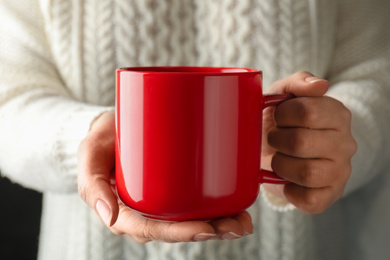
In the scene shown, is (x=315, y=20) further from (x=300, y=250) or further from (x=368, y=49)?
(x=300, y=250)

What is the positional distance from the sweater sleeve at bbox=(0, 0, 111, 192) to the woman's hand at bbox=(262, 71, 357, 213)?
1.00 feet

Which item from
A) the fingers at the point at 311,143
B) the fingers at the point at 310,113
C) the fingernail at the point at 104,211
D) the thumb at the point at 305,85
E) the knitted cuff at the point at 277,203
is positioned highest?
the thumb at the point at 305,85

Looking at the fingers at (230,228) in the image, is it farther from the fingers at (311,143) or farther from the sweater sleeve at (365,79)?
the sweater sleeve at (365,79)

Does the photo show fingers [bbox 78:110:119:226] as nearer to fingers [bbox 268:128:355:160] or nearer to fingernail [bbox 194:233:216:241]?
fingernail [bbox 194:233:216:241]

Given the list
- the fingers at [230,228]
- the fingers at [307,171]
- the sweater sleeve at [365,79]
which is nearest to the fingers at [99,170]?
the fingers at [230,228]

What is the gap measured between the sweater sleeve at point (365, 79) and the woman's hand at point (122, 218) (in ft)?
1.21

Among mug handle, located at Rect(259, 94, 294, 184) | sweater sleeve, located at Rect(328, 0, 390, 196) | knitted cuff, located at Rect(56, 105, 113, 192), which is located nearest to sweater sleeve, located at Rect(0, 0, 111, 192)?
knitted cuff, located at Rect(56, 105, 113, 192)

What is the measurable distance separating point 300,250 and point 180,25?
56 centimetres

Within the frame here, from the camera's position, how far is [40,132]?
0.68m

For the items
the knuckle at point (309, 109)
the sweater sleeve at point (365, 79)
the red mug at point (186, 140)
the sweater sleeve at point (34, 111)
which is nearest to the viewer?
the red mug at point (186, 140)

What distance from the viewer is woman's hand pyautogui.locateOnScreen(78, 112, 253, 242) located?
1.45 feet

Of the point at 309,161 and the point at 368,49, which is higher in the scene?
the point at 368,49

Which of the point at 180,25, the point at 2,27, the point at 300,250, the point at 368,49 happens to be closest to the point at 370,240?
the point at 300,250

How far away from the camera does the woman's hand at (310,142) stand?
53 cm
